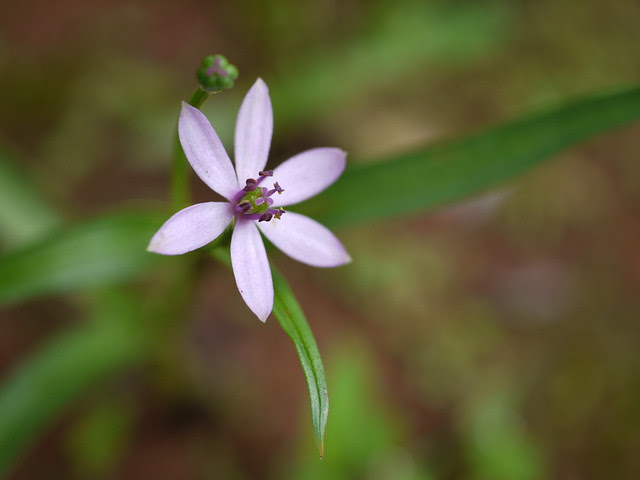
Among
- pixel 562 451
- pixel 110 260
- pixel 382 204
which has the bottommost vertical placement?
pixel 562 451

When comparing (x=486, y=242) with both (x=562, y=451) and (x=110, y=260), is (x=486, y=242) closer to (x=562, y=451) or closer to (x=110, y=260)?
(x=562, y=451)

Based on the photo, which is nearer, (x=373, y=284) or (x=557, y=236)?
(x=373, y=284)

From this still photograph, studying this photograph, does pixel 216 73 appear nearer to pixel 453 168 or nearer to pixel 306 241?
pixel 306 241

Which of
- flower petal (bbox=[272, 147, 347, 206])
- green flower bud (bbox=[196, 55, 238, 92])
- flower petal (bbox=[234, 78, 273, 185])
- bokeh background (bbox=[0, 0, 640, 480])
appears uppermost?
green flower bud (bbox=[196, 55, 238, 92])

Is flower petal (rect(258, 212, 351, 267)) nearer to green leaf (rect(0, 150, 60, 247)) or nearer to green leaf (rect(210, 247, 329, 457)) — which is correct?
green leaf (rect(210, 247, 329, 457))

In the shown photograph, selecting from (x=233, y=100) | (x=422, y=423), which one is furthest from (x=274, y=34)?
(x=422, y=423)

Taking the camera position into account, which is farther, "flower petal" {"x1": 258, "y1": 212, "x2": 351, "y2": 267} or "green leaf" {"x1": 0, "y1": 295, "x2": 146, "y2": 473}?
"green leaf" {"x1": 0, "y1": 295, "x2": 146, "y2": 473}

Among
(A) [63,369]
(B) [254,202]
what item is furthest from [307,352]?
(A) [63,369]

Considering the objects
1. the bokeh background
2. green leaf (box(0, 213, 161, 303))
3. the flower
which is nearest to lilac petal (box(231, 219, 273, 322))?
the flower
